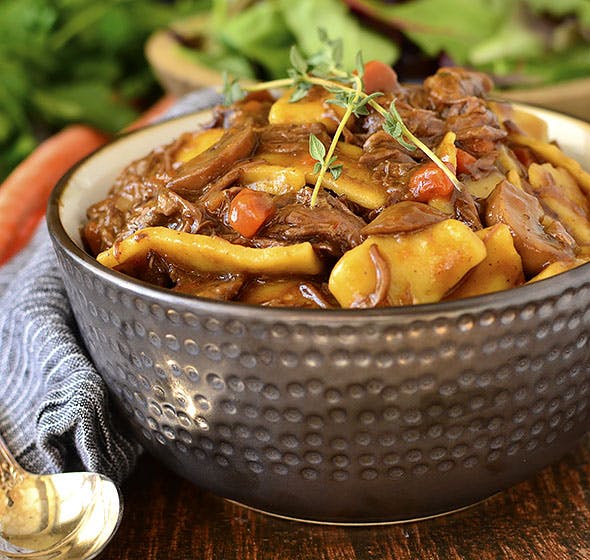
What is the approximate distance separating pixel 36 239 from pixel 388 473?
5.71 feet

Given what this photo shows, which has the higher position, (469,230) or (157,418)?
(469,230)

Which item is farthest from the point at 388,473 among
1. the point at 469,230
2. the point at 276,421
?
the point at 469,230

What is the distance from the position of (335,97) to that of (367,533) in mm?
939

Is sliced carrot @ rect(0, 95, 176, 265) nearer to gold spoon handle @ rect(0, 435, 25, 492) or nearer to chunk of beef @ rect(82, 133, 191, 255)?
chunk of beef @ rect(82, 133, 191, 255)

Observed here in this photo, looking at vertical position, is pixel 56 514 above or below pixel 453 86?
below

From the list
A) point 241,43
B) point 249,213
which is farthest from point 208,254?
point 241,43

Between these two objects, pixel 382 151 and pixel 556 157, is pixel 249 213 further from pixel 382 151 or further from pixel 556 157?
pixel 556 157

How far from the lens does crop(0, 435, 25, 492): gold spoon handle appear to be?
6.18 feet

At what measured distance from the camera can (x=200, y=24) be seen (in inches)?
189

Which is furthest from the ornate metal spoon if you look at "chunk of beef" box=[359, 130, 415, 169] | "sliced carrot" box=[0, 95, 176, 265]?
"sliced carrot" box=[0, 95, 176, 265]

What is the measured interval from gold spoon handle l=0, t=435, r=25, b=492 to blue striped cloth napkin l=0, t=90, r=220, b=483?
36mm

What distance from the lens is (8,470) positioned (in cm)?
190

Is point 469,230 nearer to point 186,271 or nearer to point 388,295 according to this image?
point 388,295

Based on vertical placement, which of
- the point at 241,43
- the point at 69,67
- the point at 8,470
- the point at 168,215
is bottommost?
the point at 69,67
